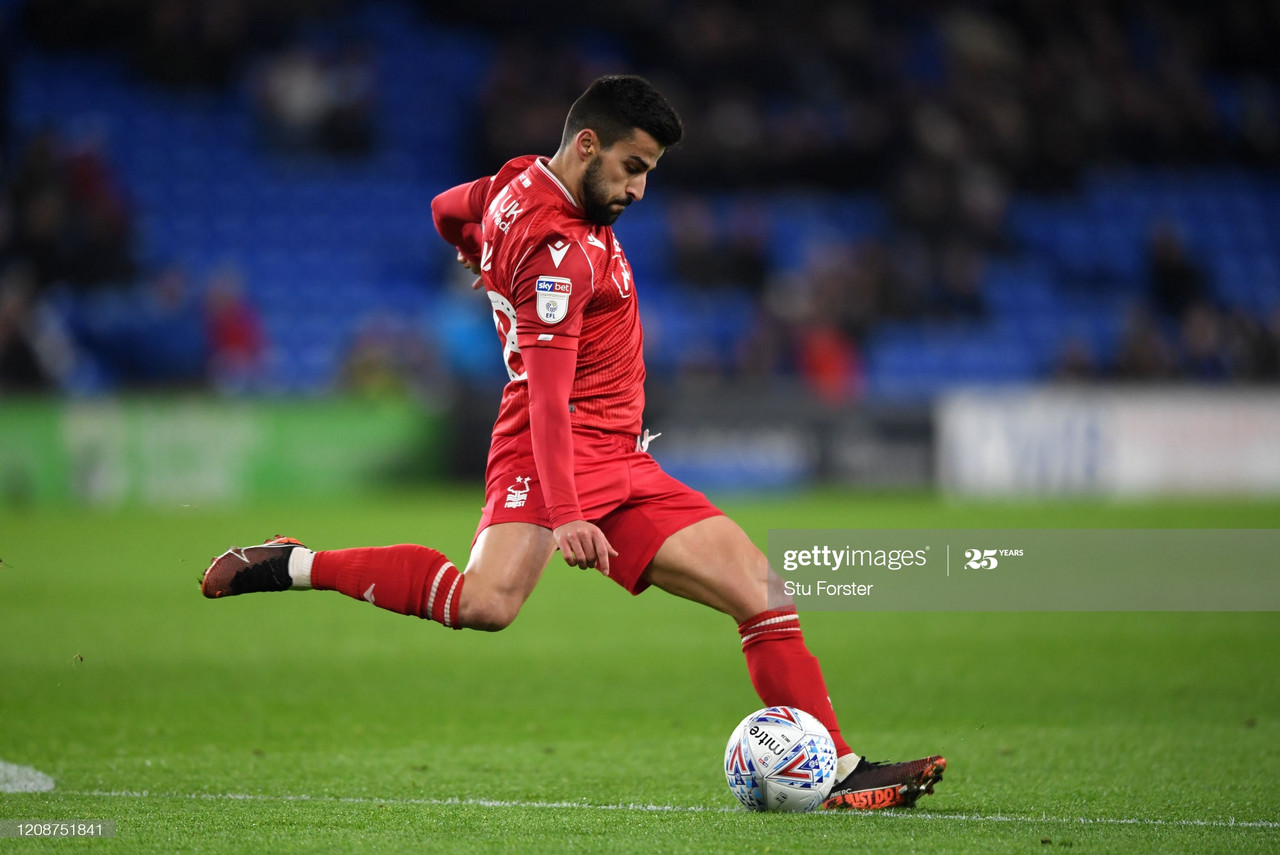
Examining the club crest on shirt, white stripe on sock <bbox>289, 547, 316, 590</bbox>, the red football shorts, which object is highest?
the club crest on shirt

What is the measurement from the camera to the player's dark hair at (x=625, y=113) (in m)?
4.45

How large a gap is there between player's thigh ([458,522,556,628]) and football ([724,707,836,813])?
758 mm

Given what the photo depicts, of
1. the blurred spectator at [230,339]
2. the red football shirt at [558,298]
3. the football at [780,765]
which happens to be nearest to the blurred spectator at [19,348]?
the blurred spectator at [230,339]

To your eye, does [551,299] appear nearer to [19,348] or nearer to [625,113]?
[625,113]

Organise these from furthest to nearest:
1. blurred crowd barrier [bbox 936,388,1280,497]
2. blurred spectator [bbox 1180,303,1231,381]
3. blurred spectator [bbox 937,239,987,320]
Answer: blurred spectator [bbox 937,239,987,320] → blurred spectator [bbox 1180,303,1231,381] → blurred crowd barrier [bbox 936,388,1280,497]

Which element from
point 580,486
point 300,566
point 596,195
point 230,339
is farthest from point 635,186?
point 230,339

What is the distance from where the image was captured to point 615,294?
4598mm

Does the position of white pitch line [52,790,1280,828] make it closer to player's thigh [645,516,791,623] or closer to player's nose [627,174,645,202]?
player's thigh [645,516,791,623]

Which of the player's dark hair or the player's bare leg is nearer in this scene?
the player's dark hair

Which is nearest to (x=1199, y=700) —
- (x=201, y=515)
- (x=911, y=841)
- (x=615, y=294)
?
(x=911, y=841)

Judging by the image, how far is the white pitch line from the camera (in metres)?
4.23

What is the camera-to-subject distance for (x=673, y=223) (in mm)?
20203

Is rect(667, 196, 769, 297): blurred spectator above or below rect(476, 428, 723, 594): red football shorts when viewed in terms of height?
above

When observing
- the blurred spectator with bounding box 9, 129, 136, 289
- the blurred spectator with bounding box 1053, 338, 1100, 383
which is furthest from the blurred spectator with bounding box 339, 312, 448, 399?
the blurred spectator with bounding box 1053, 338, 1100, 383
